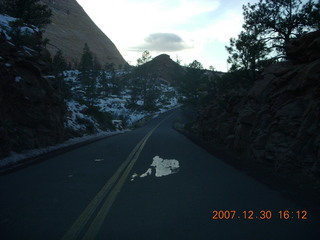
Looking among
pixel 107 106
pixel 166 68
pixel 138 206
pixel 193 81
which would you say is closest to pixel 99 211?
pixel 138 206

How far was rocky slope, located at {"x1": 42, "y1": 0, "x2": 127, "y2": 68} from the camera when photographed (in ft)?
461

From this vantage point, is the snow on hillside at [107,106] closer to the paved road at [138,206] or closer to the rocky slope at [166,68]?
the paved road at [138,206]

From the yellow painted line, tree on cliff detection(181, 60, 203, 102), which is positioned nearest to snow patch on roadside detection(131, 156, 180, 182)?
the yellow painted line

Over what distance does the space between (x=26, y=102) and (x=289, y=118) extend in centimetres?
1082

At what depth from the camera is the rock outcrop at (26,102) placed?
10250 mm

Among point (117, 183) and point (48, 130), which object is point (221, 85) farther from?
point (117, 183)

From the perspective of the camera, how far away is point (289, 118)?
8.37 metres

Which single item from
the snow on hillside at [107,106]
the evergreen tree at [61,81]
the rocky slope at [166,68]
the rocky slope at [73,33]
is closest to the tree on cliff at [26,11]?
the evergreen tree at [61,81]

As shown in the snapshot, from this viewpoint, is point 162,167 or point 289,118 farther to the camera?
point 289,118

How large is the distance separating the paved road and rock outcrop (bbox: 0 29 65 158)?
3.84 metres

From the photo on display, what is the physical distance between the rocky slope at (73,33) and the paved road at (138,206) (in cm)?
13210

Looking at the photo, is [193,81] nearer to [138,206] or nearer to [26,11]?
[26,11]

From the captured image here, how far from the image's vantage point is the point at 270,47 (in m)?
16.6

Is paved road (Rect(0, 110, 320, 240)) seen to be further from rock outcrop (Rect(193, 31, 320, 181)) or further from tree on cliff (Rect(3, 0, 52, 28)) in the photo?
tree on cliff (Rect(3, 0, 52, 28))
